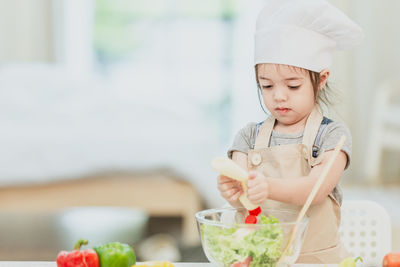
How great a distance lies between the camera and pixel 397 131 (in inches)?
166

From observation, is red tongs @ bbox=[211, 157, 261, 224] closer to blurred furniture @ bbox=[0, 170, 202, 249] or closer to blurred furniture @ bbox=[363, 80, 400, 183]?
blurred furniture @ bbox=[0, 170, 202, 249]

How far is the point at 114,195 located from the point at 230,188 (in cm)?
160

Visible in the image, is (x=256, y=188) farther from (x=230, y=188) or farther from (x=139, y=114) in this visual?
(x=139, y=114)

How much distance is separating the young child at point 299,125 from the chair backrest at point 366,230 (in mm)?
250

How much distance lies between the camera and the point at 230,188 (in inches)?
36.2

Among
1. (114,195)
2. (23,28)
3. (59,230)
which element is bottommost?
(59,230)

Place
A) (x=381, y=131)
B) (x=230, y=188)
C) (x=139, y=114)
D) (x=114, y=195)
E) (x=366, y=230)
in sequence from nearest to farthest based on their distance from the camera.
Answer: (x=230, y=188)
(x=366, y=230)
(x=114, y=195)
(x=139, y=114)
(x=381, y=131)

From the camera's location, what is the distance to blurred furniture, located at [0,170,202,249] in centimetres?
242

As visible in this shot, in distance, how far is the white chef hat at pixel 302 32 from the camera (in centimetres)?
94

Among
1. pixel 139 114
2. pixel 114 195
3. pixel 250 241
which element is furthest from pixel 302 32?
pixel 139 114

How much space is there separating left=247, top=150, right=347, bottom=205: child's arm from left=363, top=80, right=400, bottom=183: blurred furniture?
3.21 m

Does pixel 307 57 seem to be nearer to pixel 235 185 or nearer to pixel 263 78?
pixel 263 78

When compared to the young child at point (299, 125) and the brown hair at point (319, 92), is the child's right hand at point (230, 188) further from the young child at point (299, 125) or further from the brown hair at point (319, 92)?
the brown hair at point (319, 92)

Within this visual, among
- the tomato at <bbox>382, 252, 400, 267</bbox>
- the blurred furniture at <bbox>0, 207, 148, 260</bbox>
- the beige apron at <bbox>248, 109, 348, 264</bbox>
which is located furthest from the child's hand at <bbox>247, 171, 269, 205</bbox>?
the blurred furniture at <bbox>0, 207, 148, 260</bbox>
